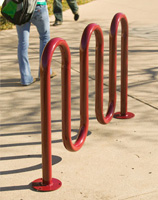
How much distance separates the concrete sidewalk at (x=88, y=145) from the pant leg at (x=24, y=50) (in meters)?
0.14

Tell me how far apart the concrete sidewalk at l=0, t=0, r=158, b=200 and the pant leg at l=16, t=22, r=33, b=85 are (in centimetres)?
14

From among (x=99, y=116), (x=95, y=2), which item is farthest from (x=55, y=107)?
(x=95, y=2)

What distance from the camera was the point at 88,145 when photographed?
4504 mm

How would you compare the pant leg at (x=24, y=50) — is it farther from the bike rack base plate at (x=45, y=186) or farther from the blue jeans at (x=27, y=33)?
the bike rack base plate at (x=45, y=186)

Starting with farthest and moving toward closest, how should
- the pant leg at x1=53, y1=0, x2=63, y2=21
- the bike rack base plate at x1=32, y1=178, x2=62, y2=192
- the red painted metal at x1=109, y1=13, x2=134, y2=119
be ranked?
1. the pant leg at x1=53, y1=0, x2=63, y2=21
2. the red painted metal at x1=109, y1=13, x2=134, y2=119
3. the bike rack base plate at x1=32, y1=178, x2=62, y2=192

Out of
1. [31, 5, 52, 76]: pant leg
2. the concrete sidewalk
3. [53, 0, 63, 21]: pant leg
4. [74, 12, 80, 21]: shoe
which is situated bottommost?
the concrete sidewalk

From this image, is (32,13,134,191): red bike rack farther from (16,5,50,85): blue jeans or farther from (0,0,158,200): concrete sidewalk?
(16,5,50,85): blue jeans

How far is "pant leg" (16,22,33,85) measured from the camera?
621 cm

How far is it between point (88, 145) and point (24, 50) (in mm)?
2228

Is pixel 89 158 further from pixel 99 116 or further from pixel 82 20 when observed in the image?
pixel 82 20

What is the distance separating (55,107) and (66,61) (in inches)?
75.6

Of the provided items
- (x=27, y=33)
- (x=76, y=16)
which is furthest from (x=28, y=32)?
(x=76, y=16)

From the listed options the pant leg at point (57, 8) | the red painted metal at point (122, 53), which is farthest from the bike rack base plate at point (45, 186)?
the pant leg at point (57, 8)

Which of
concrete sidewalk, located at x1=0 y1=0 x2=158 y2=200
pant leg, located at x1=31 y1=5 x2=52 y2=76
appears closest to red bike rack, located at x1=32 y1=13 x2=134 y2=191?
concrete sidewalk, located at x1=0 y1=0 x2=158 y2=200
